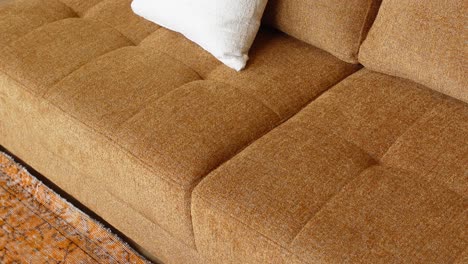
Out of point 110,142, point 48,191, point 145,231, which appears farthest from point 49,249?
point 110,142

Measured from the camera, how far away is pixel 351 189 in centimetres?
126

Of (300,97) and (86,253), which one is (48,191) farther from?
(300,97)

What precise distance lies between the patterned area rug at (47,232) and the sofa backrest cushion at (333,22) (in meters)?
0.77

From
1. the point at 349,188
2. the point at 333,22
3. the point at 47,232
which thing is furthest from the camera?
the point at 47,232

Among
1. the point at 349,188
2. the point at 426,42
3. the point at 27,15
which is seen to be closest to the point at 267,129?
the point at 349,188

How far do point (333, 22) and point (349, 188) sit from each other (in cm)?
55

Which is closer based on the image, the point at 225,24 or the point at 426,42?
the point at 426,42

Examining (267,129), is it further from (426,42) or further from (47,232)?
(47,232)

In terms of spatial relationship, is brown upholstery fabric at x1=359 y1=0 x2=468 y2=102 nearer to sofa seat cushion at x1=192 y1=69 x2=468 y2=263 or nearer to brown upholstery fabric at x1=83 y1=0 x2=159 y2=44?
sofa seat cushion at x1=192 y1=69 x2=468 y2=263

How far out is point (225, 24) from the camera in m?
1.66

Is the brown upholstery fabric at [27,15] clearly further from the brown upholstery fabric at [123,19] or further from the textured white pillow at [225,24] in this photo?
the textured white pillow at [225,24]

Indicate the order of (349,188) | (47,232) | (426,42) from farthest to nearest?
1. (47,232)
2. (426,42)
3. (349,188)

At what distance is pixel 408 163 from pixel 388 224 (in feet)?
0.70

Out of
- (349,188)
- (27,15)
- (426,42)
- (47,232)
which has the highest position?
(426,42)
